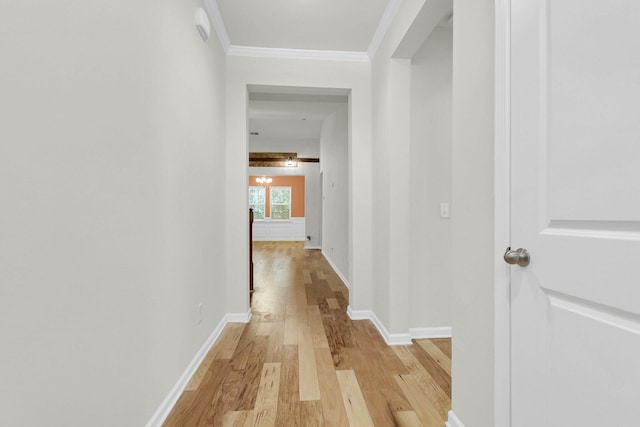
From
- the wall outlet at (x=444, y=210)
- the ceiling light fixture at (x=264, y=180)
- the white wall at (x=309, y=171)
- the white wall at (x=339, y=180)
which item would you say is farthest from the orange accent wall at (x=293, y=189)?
the wall outlet at (x=444, y=210)

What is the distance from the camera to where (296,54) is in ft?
10.0

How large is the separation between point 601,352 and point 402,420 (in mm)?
1079

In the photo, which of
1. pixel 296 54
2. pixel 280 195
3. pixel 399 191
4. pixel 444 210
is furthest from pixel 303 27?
pixel 280 195

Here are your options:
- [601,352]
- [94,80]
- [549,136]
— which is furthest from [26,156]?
[601,352]

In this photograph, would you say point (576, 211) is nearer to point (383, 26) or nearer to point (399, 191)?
point (399, 191)

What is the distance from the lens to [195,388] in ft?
6.02

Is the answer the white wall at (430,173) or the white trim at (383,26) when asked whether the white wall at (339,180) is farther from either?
the white wall at (430,173)

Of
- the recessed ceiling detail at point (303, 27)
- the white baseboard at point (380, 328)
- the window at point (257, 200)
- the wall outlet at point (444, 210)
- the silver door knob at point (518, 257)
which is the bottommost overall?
the white baseboard at point (380, 328)

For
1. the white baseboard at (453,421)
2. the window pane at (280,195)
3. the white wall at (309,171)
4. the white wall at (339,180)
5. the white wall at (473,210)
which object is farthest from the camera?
the window pane at (280,195)

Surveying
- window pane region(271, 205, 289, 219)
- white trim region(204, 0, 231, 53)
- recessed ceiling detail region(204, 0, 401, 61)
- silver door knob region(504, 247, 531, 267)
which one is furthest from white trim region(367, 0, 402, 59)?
window pane region(271, 205, 289, 219)

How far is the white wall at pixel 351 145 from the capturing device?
9.82 feet

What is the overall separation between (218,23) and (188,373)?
2.65 m

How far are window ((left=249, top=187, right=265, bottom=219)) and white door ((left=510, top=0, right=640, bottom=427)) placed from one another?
9.94 meters

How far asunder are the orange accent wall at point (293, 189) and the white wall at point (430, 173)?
26.7 feet
